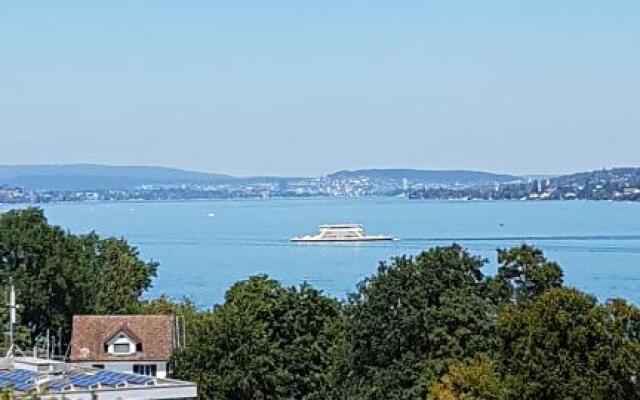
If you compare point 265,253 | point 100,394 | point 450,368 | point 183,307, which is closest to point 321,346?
point 450,368

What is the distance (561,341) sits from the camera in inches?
861

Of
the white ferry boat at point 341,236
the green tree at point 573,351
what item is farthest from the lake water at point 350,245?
the green tree at point 573,351

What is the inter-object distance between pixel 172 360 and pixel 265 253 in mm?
77258

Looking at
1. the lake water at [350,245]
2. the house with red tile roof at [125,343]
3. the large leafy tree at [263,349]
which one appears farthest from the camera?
the lake water at [350,245]

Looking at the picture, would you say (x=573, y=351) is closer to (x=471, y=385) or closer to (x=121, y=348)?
(x=471, y=385)

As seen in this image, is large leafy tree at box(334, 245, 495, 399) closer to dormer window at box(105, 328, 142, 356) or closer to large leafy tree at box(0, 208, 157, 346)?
dormer window at box(105, 328, 142, 356)

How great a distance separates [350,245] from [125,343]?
9167cm

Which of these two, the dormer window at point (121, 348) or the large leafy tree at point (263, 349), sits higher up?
the large leafy tree at point (263, 349)

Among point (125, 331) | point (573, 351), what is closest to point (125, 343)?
point (125, 331)

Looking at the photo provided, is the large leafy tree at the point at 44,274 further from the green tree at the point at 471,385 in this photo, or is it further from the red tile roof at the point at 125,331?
the green tree at the point at 471,385

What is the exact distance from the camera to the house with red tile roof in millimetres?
34844

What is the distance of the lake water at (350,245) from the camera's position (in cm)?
7919

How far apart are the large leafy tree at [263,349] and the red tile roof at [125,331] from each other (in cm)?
561

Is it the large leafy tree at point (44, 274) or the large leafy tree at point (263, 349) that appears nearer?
the large leafy tree at point (263, 349)
